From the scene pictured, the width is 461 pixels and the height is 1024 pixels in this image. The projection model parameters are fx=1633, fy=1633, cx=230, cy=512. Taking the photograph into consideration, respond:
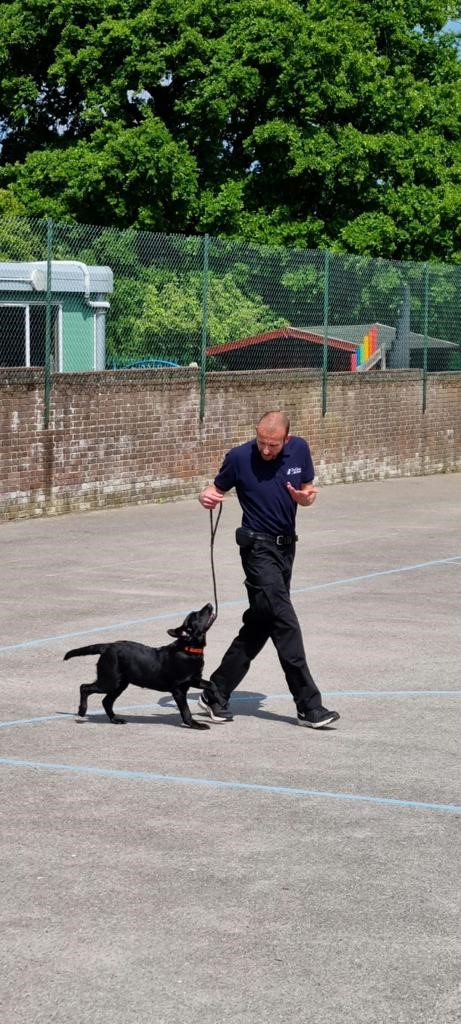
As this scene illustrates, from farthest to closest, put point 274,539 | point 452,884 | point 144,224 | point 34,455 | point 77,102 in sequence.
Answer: point 77,102 → point 144,224 → point 34,455 → point 274,539 → point 452,884

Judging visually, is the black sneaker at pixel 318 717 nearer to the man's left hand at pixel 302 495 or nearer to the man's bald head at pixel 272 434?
the man's left hand at pixel 302 495

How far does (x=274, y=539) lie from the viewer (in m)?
9.16

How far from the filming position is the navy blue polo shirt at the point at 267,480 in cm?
915

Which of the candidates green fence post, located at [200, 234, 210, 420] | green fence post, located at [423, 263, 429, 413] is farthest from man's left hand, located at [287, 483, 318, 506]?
green fence post, located at [423, 263, 429, 413]

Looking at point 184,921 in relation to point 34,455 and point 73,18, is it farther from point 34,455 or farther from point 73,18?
point 73,18

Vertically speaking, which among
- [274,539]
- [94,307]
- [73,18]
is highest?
[73,18]

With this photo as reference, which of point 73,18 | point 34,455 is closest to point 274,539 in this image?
point 34,455

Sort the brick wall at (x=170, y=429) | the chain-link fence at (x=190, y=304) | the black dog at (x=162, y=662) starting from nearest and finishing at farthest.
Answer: the black dog at (x=162, y=662) < the brick wall at (x=170, y=429) < the chain-link fence at (x=190, y=304)

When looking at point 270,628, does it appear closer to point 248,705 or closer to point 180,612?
point 248,705

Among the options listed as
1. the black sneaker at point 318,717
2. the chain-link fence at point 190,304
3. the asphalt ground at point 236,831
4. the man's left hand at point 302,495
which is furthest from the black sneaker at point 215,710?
the chain-link fence at point 190,304

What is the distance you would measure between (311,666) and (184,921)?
505cm

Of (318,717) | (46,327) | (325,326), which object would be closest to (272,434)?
(318,717)

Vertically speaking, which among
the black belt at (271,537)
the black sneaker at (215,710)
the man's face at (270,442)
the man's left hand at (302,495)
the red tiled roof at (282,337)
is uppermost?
the red tiled roof at (282,337)

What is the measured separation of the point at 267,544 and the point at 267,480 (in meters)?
0.36
